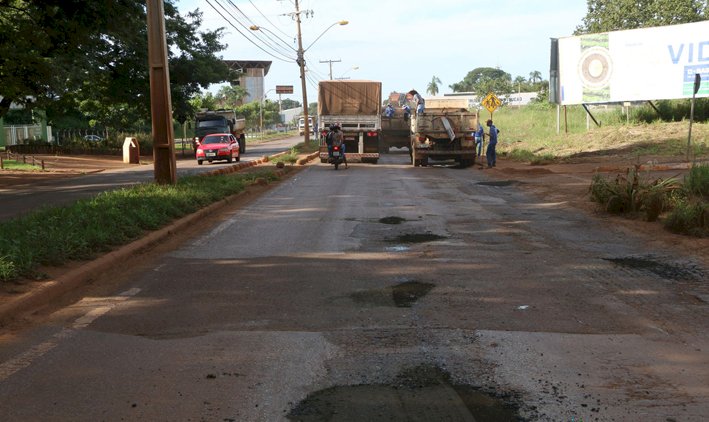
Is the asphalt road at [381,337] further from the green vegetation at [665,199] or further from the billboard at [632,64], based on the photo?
the billboard at [632,64]

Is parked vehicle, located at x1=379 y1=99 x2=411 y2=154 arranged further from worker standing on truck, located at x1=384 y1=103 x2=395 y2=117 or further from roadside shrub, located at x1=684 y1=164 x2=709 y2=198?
roadside shrub, located at x1=684 y1=164 x2=709 y2=198

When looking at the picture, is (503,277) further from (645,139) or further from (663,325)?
(645,139)

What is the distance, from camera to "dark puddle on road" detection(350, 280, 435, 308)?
6.23 metres

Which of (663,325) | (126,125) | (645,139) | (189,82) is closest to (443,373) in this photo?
(663,325)

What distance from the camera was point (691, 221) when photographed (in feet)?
31.5

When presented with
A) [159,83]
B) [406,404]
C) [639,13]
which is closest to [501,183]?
[159,83]

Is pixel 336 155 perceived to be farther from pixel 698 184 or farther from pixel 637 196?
pixel 637 196

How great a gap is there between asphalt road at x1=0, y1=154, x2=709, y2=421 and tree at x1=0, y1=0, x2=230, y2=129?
1117 centimetres

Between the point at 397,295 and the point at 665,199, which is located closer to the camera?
the point at 397,295

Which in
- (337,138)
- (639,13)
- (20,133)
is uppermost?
(639,13)

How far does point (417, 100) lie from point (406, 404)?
948 inches

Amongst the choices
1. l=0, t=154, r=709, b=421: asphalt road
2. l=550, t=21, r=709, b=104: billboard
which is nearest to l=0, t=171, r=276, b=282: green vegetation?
l=0, t=154, r=709, b=421: asphalt road

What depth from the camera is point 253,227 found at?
11.3m

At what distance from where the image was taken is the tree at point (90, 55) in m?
17.8
